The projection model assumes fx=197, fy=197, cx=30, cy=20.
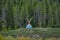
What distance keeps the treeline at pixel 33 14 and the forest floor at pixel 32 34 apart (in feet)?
1.21

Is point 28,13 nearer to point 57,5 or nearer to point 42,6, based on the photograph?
point 42,6

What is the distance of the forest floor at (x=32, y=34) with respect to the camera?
12.1ft

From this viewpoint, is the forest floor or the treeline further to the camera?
the treeline

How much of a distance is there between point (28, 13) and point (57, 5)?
67cm

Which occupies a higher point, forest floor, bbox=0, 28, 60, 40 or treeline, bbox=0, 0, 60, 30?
treeline, bbox=0, 0, 60, 30

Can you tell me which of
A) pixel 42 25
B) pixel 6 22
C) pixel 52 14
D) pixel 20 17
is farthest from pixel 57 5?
pixel 6 22

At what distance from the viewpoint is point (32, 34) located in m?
3.79

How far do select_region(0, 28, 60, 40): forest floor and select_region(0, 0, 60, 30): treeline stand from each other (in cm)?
37

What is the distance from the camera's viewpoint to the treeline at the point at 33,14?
4.32 metres

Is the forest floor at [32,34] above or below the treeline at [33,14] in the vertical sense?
below

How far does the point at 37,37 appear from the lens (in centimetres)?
368

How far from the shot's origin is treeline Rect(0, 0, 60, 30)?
432cm

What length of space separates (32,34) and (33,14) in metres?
0.72

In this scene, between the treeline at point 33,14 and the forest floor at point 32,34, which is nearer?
the forest floor at point 32,34
